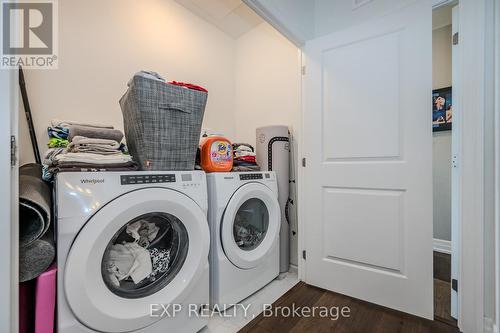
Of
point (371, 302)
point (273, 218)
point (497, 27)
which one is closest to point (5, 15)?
point (273, 218)

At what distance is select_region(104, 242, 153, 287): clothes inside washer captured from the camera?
1.02 metres

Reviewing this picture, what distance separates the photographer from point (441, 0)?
4.16ft

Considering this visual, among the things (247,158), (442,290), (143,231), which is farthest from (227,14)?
(442,290)

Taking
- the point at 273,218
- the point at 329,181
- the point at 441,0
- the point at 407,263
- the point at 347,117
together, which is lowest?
the point at 407,263

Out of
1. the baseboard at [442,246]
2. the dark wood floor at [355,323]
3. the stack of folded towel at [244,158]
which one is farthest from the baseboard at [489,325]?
the stack of folded towel at [244,158]

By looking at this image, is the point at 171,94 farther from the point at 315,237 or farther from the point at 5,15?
the point at 315,237

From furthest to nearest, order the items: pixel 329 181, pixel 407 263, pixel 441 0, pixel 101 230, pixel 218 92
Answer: pixel 218 92 < pixel 329 181 < pixel 407 263 < pixel 441 0 < pixel 101 230

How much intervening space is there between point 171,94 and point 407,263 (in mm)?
1693

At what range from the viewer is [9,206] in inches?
25.5

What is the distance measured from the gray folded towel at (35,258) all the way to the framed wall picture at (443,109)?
3.03m

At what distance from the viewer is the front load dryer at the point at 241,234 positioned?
1.35 m

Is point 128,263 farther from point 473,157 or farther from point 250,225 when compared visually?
point 473,157

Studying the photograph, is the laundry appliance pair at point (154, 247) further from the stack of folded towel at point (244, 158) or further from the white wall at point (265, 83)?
the white wall at point (265, 83)

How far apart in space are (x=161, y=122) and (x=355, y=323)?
1.57 m
